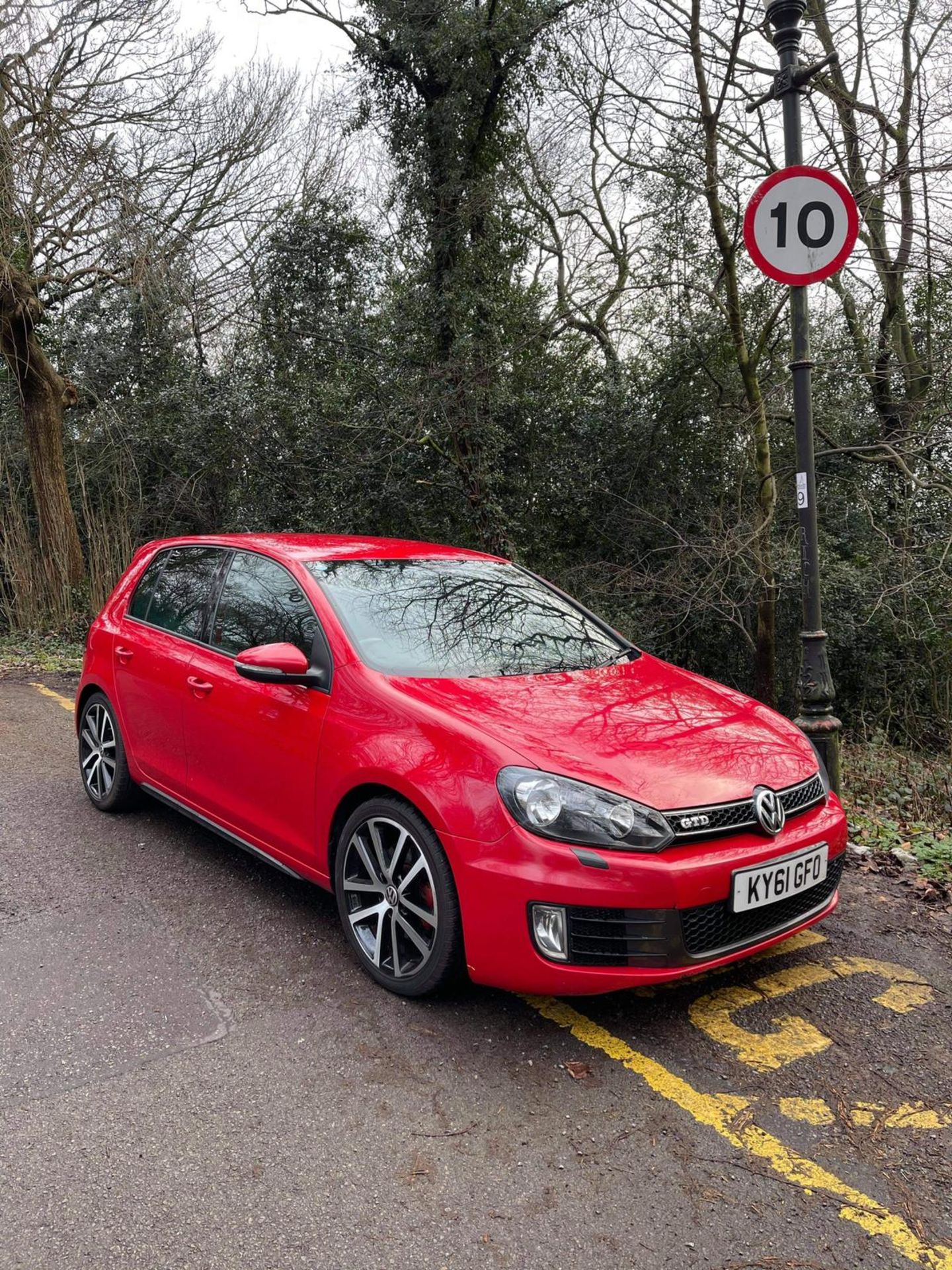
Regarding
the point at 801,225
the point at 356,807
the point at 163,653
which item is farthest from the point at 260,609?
the point at 801,225

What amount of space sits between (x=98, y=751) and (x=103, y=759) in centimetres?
9

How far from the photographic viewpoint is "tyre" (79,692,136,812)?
16.9 ft

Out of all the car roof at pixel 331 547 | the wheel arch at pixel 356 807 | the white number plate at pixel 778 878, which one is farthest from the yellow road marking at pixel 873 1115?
the car roof at pixel 331 547

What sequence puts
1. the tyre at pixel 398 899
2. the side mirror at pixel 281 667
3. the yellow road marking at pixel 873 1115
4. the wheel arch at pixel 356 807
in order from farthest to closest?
the side mirror at pixel 281 667, the wheel arch at pixel 356 807, the tyre at pixel 398 899, the yellow road marking at pixel 873 1115

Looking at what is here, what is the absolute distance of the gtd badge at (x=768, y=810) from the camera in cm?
315

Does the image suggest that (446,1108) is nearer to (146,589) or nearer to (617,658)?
(617,658)

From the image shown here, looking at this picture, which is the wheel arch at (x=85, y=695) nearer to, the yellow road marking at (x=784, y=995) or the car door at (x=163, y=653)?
the car door at (x=163, y=653)

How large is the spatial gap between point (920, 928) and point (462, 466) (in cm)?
968

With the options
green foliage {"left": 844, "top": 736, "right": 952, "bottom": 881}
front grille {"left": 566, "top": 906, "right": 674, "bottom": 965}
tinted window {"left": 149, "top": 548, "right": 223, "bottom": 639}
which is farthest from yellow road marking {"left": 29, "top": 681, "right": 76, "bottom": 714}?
front grille {"left": 566, "top": 906, "right": 674, "bottom": 965}

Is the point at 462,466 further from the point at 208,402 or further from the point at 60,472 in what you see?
the point at 60,472

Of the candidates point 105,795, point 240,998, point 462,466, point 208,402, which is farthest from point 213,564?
point 208,402

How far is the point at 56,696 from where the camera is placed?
367 inches

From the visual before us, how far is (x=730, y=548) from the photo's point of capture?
428 inches

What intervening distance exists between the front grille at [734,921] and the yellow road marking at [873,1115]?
1.53ft
